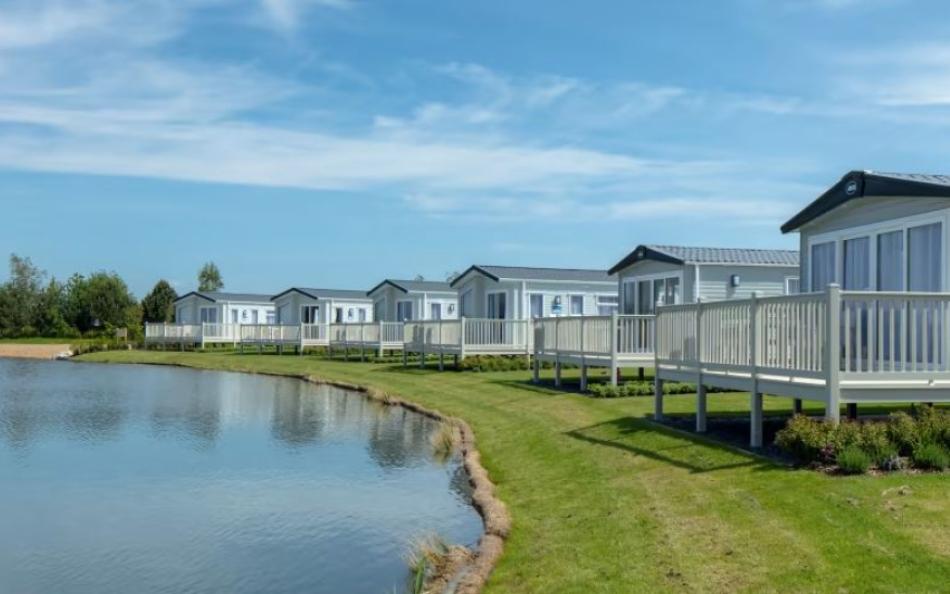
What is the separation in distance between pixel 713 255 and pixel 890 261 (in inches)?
440

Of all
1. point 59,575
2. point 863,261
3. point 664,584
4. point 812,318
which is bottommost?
point 59,575

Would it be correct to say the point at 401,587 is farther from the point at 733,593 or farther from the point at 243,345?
the point at 243,345

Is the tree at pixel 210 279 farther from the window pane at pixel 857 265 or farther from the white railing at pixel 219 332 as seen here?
the window pane at pixel 857 265

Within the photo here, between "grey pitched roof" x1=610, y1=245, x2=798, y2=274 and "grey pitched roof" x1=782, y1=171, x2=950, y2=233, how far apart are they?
850 centimetres

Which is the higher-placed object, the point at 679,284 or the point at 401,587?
the point at 679,284

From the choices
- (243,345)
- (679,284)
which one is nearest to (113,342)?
(243,345)

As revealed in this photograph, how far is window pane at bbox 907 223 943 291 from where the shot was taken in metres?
13.5

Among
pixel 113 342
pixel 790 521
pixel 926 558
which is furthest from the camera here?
pixel 113 342

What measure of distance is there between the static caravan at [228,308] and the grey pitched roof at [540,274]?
1070 inches

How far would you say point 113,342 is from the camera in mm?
61000

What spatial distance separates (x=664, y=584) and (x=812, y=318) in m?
4.31

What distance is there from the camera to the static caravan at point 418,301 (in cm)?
4541

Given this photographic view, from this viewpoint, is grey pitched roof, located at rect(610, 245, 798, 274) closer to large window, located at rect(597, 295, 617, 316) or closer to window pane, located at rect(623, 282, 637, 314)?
window pane, located at rect(623, 282, 637, 314)

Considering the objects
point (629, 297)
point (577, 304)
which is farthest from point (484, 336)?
point (577, 304)
